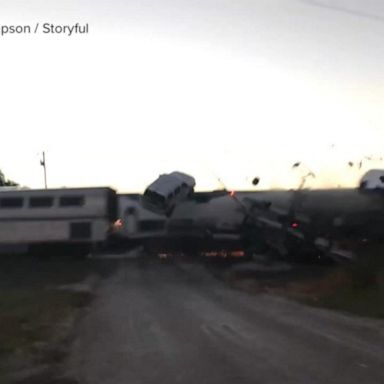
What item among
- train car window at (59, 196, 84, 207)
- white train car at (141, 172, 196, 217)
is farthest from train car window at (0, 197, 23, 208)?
white train car at (141, 172, 196, 217)

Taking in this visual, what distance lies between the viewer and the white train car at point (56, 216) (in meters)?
56.9

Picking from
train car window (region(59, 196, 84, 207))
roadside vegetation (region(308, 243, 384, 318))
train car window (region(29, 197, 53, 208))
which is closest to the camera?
roadside vegetation (region(308, 243, 384, 318))

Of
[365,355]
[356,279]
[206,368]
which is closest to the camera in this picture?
[206,368]

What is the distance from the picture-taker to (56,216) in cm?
5750

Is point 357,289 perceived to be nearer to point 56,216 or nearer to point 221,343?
point 221,343

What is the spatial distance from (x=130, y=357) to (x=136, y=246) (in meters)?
48.8

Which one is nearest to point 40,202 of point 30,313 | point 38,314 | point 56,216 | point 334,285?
point 56,216

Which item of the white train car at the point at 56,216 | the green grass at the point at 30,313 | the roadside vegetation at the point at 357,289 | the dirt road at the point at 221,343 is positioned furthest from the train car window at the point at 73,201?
the dirt road at the point at 221,343

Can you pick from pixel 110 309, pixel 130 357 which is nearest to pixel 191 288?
pixel 110 309

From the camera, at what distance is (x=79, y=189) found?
57.3 metres

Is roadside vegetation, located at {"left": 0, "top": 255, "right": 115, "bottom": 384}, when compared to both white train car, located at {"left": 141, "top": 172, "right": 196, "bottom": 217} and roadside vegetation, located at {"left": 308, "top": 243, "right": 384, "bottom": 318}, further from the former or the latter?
white train car, located at {"left": 141, "top": 172, "right": 196, "bottom": 217}

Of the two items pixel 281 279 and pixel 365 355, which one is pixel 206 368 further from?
pixel 281 279

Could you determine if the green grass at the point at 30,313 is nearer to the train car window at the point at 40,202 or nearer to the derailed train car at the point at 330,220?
the derailed train car at the point at 330,220

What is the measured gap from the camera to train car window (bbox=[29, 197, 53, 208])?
2291 inches
